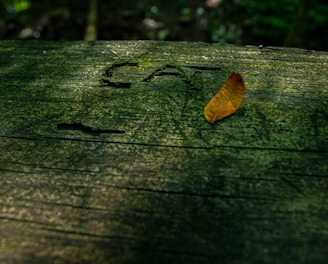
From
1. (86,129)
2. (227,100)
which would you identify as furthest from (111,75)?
(227,100)

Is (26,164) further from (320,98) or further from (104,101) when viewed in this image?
(320,98)

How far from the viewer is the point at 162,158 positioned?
97 centimetres

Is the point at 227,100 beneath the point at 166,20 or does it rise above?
above

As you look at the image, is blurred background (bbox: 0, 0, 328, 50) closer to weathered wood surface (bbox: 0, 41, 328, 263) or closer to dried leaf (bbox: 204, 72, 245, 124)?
weathered wood surface (bbox: 0, 41, 328, 263)

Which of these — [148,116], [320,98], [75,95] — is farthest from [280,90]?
[75,95]

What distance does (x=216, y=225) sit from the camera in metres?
0.80

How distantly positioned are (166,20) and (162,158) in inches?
210

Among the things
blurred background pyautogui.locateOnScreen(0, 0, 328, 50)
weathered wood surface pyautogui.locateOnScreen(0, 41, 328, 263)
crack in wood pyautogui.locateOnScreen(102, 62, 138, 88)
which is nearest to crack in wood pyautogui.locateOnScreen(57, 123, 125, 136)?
weathered wood surface pyautogui.locateOnScreen(0, 41, 328, 263)

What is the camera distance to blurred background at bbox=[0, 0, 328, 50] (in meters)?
5.32

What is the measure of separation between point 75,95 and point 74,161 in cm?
32

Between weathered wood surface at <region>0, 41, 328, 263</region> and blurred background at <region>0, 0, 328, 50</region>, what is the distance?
4115 mm

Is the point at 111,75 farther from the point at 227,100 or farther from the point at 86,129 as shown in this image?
the point at 227,100

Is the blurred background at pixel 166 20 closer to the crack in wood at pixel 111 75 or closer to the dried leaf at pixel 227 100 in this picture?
the crack in wood at pixel 111 75

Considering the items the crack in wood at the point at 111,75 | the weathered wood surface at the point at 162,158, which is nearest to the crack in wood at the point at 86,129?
the weathered wood surface at the point at 162,158
